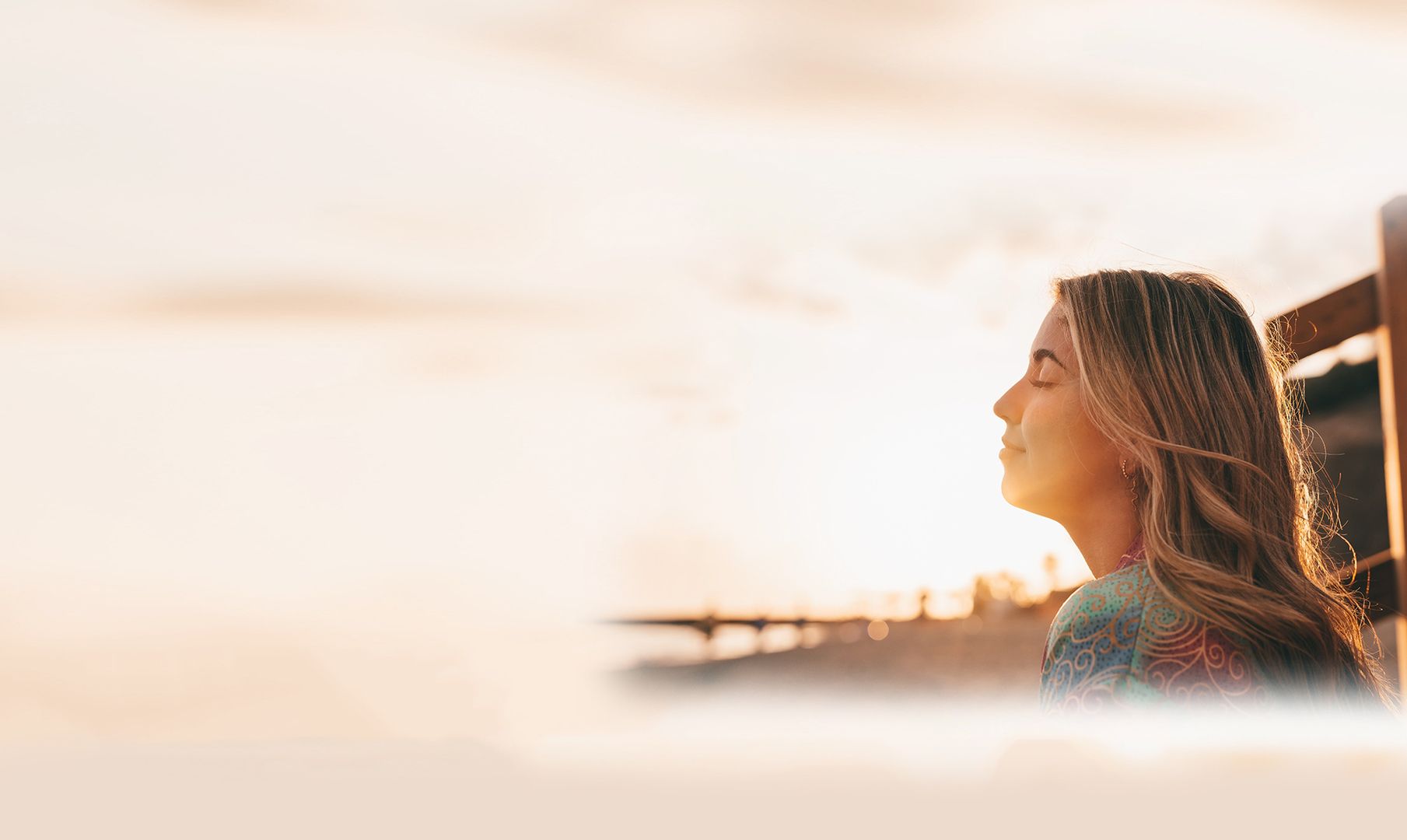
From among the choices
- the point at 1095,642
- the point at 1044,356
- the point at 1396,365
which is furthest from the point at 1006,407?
the point at 1396,365

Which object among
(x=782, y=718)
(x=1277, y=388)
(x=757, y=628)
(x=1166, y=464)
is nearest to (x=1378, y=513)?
(x=1277, y=388)

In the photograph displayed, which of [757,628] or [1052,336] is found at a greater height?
[757,628]

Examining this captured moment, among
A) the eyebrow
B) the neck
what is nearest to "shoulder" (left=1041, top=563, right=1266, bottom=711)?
the neck

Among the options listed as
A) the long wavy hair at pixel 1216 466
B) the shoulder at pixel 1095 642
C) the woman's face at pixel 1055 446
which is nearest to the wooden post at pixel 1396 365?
the long wavy hair at pixel 1216 466

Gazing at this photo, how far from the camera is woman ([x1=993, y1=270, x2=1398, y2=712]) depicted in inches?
82.3

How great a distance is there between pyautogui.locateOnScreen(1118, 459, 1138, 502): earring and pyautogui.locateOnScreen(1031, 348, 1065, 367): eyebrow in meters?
0.23

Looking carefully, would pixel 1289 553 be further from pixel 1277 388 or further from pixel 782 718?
pixel 782 718

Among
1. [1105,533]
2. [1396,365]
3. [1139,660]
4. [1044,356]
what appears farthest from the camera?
[1396,365]

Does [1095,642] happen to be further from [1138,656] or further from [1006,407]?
[1006,407]

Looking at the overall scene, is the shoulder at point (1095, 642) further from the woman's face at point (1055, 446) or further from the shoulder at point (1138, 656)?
the woman's face at point (1055, 446)

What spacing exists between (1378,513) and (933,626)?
9493mm

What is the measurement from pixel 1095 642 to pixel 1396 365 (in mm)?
3063

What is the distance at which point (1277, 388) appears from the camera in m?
2.65

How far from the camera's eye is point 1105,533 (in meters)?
2.44
